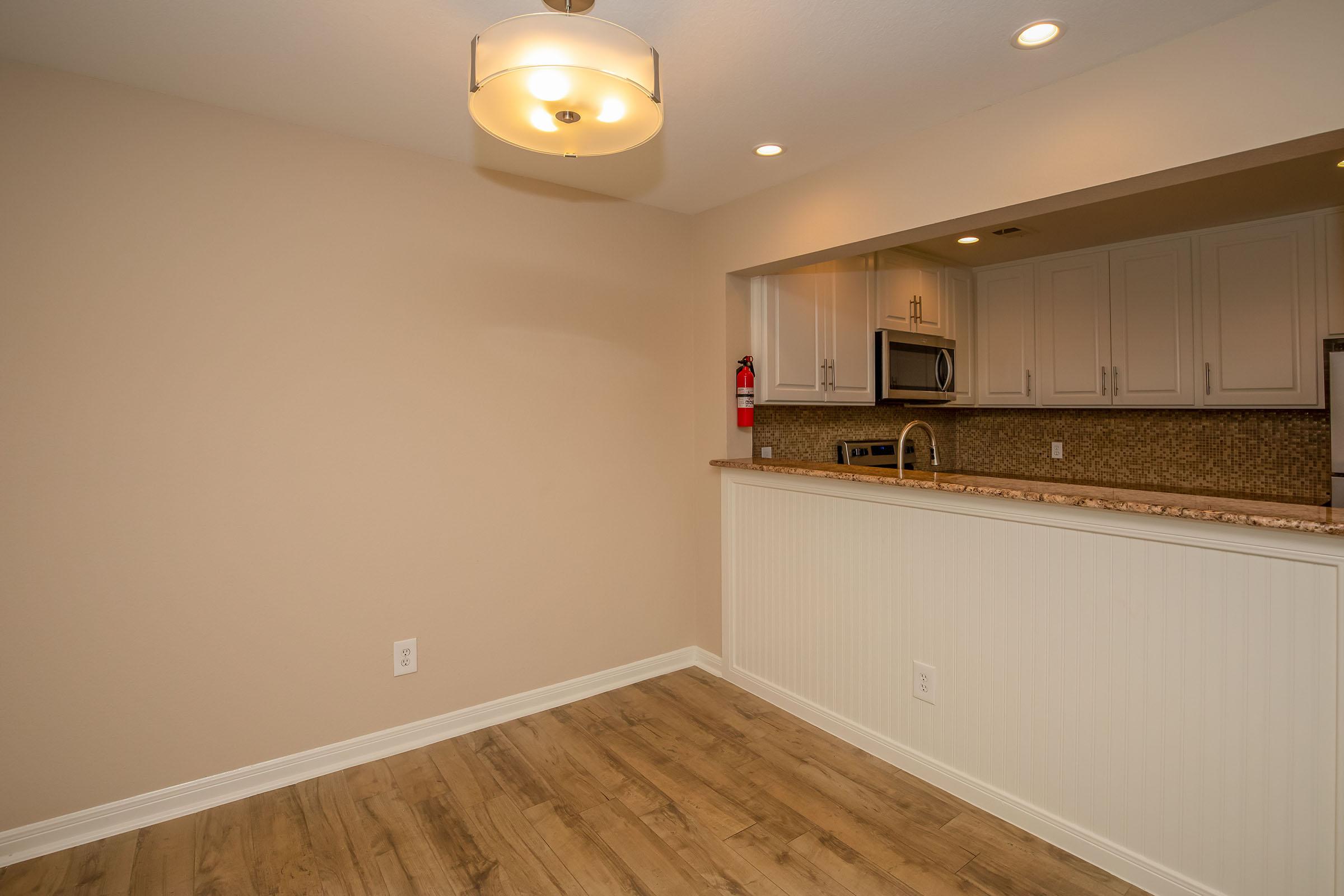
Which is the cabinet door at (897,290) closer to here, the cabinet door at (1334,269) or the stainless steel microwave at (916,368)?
the stainless steel microwave at (916,368)

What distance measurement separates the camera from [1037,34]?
1.78 metres

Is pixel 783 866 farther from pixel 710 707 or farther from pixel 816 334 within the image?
pixel 816 334

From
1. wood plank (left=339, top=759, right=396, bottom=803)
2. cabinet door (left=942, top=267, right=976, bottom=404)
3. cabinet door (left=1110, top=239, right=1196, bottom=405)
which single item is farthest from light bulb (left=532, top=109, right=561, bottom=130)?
cabinet door (left=1110, top=239, right=1196, bottom=405)

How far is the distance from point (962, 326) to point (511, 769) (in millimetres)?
3637

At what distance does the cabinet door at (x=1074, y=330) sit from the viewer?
A: 3.80 meters

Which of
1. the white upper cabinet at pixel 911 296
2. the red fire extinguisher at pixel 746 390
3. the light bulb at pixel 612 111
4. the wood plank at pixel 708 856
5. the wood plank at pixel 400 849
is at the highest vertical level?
the white upper cabinet at pixel 911 296

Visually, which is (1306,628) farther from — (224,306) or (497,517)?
(224,306)

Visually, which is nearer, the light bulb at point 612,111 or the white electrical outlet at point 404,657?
the light bulb at point 612,111

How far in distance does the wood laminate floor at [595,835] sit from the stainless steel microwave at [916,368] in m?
1.98

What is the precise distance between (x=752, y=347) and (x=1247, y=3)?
6.77 ft

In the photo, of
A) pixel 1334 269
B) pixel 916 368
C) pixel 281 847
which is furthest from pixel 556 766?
pixel 1334 269

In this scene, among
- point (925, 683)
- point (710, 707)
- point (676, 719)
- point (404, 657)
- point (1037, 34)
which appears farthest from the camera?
point (710, 707)

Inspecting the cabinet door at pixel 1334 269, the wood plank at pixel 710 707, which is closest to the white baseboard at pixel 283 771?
the wood plank at pixel 710 707

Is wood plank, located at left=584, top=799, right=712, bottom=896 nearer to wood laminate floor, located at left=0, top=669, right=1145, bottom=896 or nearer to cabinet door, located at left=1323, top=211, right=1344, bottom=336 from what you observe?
wood laminate floor, located at left=0, top=669, right=1145, bottom=896
